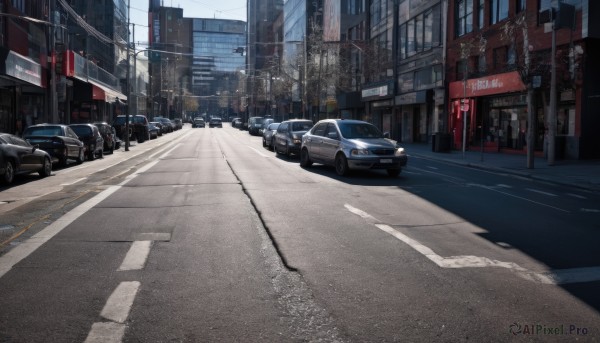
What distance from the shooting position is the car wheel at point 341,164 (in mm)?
16697

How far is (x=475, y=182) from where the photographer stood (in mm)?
16062

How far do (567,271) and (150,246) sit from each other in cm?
484

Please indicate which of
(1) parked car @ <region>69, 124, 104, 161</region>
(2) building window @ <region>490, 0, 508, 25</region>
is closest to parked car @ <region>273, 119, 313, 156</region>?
(1) parked car @ <region>69, 124, 104, 161</region>

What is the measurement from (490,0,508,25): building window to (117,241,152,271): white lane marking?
27.8 m

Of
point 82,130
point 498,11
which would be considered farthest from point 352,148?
point 498,11

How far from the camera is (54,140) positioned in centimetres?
2009

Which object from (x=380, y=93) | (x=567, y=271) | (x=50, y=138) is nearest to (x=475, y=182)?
(x=567, y=271)

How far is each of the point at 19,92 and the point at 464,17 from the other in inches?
1033

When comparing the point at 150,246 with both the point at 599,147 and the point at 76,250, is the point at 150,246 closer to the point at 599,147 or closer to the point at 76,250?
the point at 76,250

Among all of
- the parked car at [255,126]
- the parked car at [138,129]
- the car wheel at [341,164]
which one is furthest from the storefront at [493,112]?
the parked car at [255,126]

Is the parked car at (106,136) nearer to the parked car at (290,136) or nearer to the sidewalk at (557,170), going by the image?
the parked car at (290,136)

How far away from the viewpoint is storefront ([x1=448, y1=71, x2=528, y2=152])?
29.1 meters

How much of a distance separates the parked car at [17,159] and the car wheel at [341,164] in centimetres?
857

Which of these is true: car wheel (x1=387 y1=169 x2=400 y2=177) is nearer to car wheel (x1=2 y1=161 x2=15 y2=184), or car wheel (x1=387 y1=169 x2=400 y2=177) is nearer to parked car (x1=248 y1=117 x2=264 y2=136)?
car wheel (x1=2 y1=161 x2=15 y2=184)
